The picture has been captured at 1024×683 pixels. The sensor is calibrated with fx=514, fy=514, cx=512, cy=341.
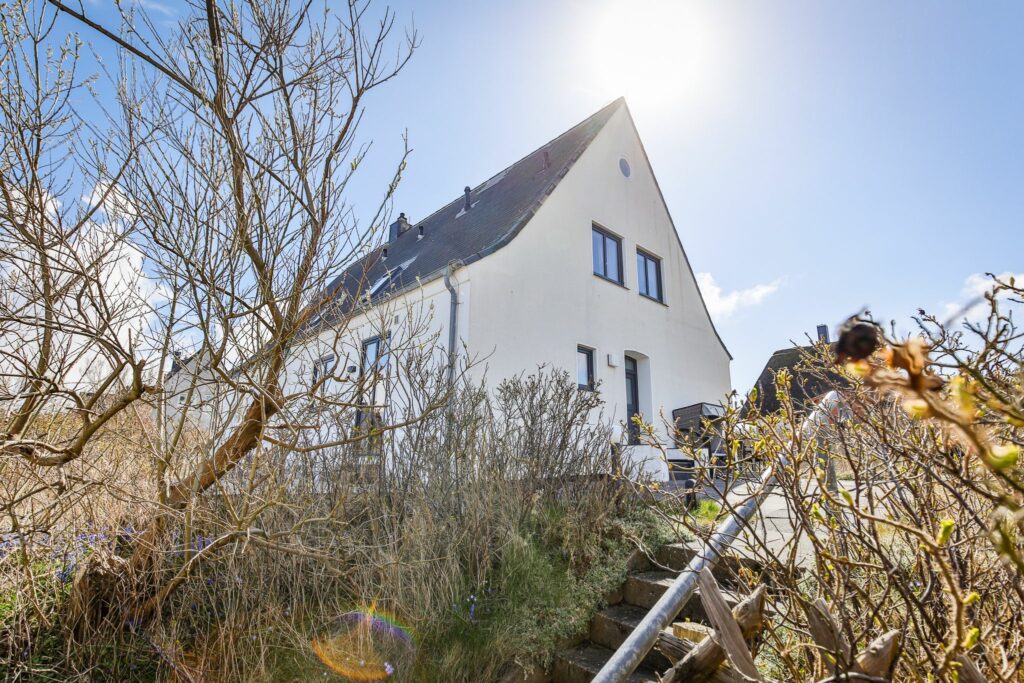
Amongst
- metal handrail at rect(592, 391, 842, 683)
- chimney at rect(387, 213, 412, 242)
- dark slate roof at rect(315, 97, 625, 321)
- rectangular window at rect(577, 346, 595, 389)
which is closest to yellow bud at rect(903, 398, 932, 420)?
metal handrail at rect(592, 391, 842, 683)

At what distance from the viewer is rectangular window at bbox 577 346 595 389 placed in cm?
1045

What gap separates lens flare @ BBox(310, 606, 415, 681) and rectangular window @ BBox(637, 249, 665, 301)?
398 inches

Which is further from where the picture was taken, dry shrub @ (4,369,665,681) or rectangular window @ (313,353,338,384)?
dry shrub @ (4,369,665,681)

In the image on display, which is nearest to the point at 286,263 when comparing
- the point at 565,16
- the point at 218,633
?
the point at 218,633

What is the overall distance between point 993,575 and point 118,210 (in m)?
5.01

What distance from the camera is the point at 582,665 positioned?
3.65 meters

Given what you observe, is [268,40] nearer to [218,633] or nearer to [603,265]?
[218,633]

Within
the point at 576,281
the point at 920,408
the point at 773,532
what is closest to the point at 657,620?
the point at 920,408

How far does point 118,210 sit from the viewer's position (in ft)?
11.9

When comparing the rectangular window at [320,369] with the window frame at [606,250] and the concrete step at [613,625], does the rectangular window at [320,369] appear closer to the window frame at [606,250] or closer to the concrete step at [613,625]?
the concrete step at [613,625]

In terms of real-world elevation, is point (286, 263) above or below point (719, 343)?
below

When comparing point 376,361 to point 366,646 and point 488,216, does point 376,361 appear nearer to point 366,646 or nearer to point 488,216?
point 366,646

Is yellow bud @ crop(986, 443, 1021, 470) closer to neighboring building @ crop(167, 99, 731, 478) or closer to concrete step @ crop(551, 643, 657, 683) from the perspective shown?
concrete step @ crop(551, 643, 657, 683)

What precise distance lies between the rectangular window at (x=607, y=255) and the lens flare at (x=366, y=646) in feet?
28.8
